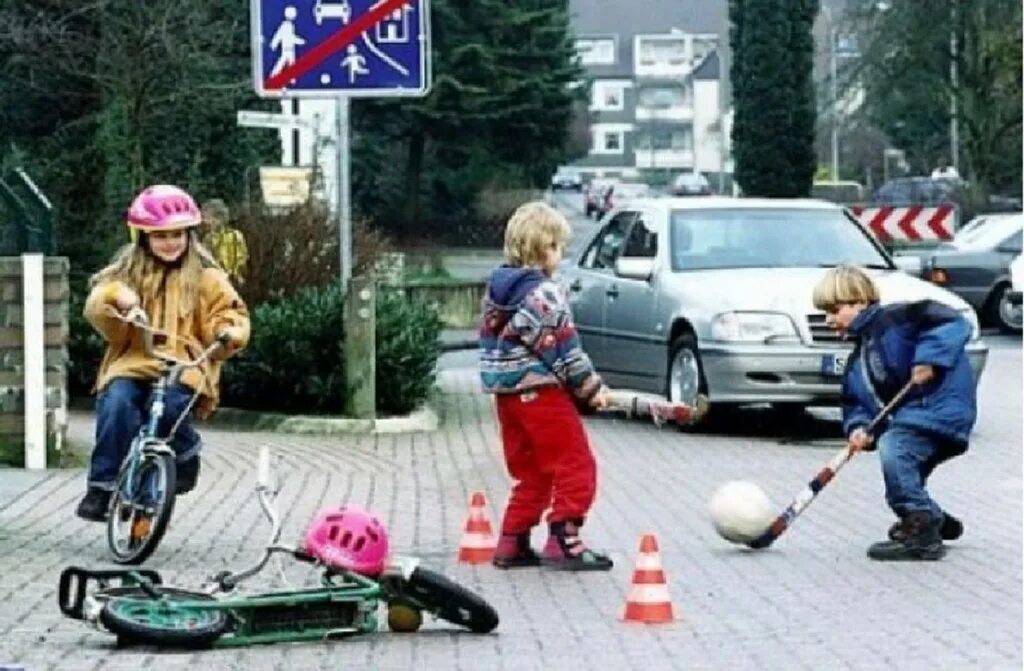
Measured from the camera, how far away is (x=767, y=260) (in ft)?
57.3

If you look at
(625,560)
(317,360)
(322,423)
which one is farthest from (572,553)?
(317,360)

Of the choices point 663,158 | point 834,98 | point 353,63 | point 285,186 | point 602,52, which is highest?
point 602,52

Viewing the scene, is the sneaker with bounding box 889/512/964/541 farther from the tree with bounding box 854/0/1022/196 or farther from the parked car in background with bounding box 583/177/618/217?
the parked car in background with bounding box 583/177/618/217

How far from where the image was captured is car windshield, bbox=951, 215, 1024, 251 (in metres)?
30.3

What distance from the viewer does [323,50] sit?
52.6ft

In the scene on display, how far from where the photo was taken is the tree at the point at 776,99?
52875mm

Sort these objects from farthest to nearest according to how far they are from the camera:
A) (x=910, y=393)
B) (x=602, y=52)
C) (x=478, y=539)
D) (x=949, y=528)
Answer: (x=602, y=52) < (x=949, y=528) < (x=910, y=393) < (x=478, y=539)

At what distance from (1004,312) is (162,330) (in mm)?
20826

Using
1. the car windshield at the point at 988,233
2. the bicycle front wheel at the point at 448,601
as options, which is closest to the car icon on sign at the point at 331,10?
the bicycle front wheel at the point at 448,601

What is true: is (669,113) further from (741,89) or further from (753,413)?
(753,413)

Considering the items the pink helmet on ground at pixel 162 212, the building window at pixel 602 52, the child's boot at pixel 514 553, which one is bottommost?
the child's boot at pixel 514 553

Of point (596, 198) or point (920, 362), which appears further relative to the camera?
point (596, 198)

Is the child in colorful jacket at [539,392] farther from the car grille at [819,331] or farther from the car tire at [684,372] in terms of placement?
the car tire at [684,372]

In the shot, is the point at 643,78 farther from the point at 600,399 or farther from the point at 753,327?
the point at 600,399
